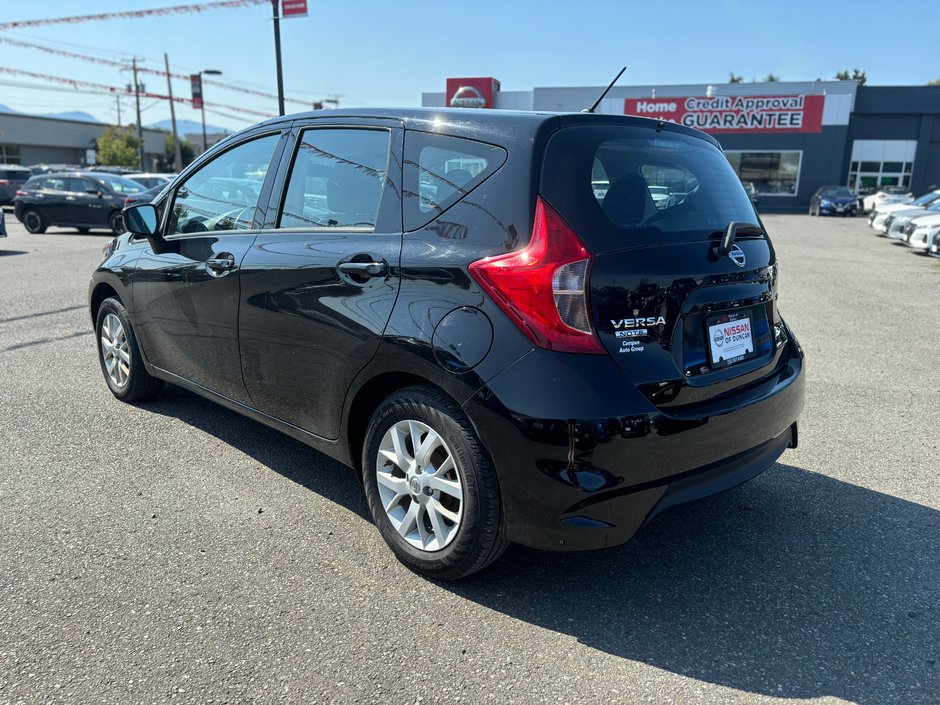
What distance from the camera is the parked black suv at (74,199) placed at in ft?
62.8

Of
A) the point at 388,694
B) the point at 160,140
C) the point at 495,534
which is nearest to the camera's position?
the point at 388,694

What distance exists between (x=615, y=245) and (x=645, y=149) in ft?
2.13

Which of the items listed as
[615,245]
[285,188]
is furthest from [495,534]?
[285,188]

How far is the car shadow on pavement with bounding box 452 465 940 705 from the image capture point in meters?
2.42

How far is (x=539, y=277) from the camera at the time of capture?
2.48 m

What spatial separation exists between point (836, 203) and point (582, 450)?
38832 mm

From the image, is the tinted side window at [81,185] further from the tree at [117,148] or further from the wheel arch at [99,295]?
the tree at [117,148]

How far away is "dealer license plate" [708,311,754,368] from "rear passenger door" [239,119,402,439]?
1255 mm

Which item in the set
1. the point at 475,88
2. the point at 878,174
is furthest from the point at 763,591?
the point at 878,174

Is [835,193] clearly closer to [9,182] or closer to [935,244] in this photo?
[935,244]

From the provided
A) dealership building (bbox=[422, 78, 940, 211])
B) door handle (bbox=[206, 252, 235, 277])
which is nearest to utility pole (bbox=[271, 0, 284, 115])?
door handle (bbox=[206, 252, 235, 277])

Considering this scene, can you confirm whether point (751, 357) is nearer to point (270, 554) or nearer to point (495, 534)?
point (495, 534)

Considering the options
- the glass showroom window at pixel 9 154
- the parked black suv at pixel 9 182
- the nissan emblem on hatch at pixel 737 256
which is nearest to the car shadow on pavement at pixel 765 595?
the nissan emblem on hatch at pixel 737 256

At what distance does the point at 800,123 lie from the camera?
41.0m
